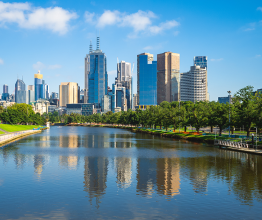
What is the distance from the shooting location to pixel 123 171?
4038 centimetres

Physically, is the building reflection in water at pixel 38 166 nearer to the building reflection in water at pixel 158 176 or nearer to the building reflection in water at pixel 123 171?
the building reflection in water at pixel 123 171

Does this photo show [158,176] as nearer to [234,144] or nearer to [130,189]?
[130,189]

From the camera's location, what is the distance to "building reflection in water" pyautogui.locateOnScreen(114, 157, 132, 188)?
109ft

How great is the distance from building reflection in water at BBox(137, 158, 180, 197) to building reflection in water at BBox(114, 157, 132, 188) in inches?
51.6

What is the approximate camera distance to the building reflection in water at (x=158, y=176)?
1194 inches

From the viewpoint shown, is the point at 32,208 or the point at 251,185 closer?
the point at 32,208

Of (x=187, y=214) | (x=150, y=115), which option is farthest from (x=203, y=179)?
(x=150, y=115)

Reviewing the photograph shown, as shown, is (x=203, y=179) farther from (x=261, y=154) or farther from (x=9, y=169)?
(x=9, y=169)

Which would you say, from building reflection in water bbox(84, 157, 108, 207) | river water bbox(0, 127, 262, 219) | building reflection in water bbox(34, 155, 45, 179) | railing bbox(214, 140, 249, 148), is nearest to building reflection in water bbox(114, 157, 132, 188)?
river water bbox(0, 127, 262, 219)

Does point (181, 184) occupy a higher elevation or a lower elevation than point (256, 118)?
lower

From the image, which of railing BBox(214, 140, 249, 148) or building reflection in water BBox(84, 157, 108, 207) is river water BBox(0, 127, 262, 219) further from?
railing BBox(214, 140, 249, 148)

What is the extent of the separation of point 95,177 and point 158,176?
331 inches

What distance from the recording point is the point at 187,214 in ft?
77.1

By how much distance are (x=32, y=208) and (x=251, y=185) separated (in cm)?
2412
